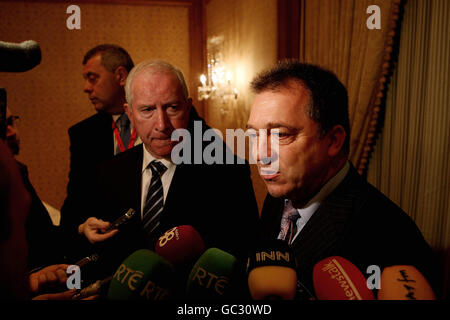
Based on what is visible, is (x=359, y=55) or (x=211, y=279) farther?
(x=359, y=55)

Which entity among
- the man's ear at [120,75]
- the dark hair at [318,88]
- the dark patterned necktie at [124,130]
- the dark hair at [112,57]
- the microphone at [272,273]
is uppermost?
the dark hair at [112,57]

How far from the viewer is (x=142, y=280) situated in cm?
77

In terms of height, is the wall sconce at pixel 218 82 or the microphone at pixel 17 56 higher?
the wall sconce at pixel 218 82

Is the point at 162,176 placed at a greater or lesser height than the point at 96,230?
greater

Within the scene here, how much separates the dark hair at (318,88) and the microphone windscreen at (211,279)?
19.8 inches

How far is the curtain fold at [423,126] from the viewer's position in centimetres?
178

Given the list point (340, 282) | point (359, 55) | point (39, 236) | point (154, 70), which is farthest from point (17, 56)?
point (359, 55)

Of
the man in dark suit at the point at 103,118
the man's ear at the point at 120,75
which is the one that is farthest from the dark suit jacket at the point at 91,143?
the man's ear at the point at 120,75

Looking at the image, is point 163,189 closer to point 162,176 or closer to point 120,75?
point 162,176

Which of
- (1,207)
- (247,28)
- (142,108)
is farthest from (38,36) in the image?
(1,207)

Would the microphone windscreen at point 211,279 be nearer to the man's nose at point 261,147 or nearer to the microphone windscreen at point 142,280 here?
the microphone windscreen at point 142,280

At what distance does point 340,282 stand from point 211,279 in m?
0.28
